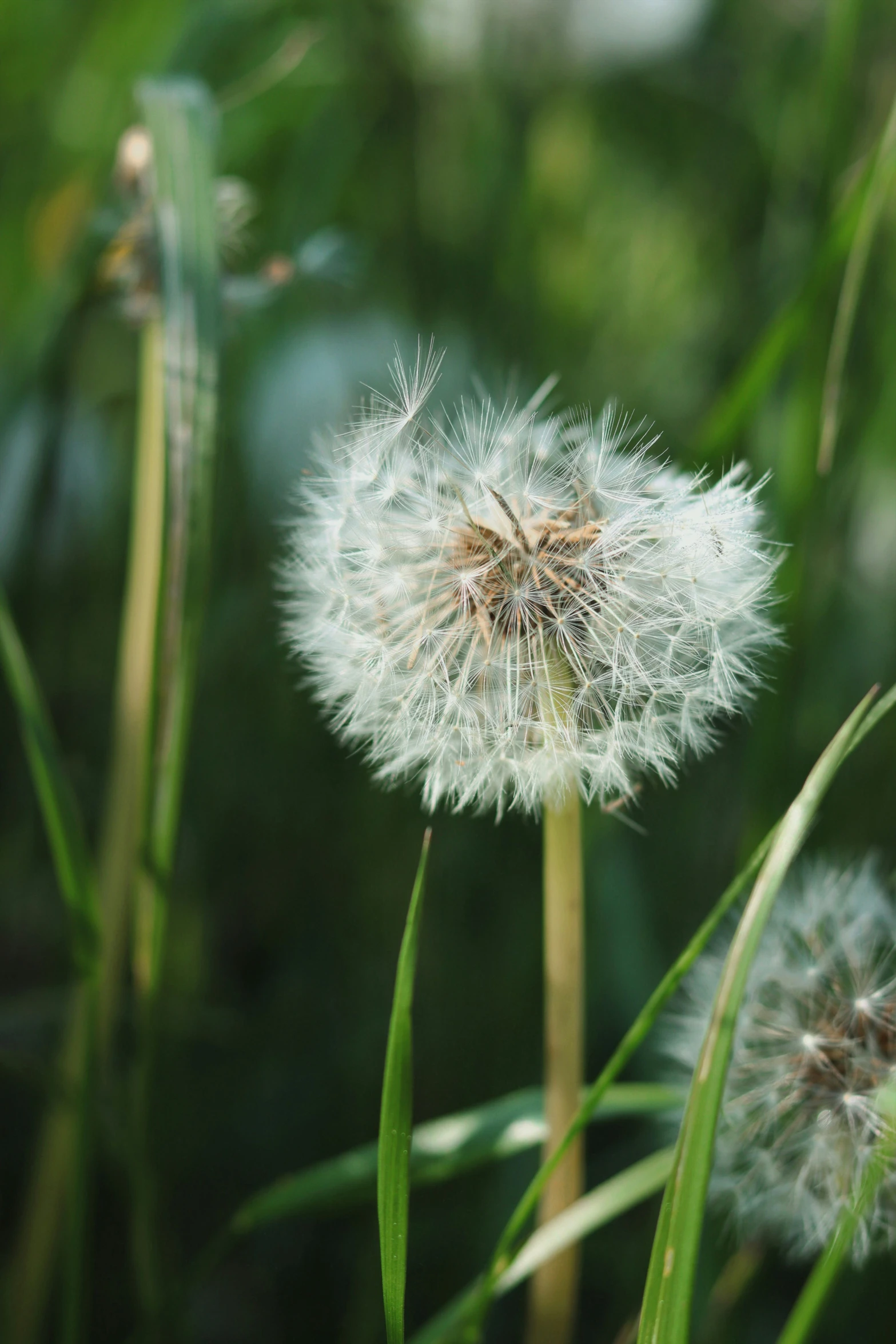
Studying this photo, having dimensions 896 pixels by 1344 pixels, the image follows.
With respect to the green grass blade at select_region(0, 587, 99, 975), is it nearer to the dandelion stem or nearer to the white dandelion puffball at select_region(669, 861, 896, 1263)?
the dandelion stem

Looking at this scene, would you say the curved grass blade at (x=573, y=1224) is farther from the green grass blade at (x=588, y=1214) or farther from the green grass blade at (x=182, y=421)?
the green grass blade at (x=182, y=421)

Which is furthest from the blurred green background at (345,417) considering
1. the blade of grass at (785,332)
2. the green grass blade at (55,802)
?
the green grass blade at (55,802)

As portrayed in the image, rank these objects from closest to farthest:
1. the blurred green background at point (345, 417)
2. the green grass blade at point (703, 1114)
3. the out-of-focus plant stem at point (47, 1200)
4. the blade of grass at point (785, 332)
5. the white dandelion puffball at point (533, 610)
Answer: the green grass blade at point (703, 1114), the white dandelion puffball at point (533, 610), the blade of grass at point (785, 332), the out-of-focus plant stem at point (47, 1200), the blurred green background at point (345, 417)

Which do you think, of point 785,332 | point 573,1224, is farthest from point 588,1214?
Result: point 785,332

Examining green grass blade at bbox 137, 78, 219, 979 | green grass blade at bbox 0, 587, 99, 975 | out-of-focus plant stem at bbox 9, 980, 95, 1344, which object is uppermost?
green grass blade at bbox 137, 78, 219, 979

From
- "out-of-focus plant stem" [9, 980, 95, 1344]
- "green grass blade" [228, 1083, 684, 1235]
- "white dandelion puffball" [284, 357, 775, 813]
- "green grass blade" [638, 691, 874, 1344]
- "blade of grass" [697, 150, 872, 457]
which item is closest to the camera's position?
"green grass blade" [638, 691, 874, 1344]

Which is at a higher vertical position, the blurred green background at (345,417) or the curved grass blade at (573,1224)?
the blurred green background at (345,417)

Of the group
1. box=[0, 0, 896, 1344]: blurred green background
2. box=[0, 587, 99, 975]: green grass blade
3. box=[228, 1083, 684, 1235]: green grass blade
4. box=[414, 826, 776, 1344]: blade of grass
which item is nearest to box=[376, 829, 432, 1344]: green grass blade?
box=[414, 826, 776, 1344]: blade of grass
